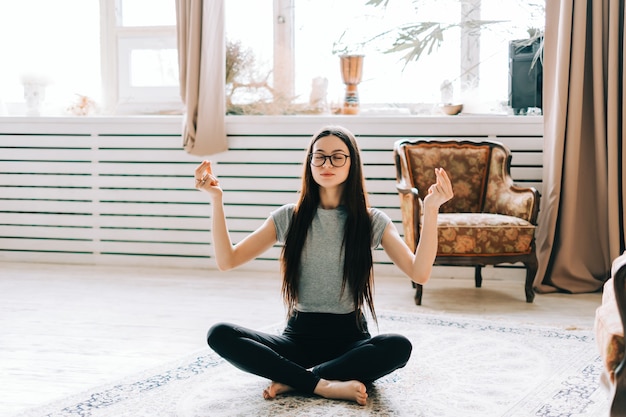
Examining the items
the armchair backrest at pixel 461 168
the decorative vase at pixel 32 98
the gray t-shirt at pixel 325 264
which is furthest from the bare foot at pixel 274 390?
the decorative vase at pixel 32 98

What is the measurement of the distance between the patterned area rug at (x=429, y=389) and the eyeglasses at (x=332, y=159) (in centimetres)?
64

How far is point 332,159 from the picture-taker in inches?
84.5

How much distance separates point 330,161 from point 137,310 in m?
1.55

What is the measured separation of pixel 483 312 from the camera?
10.9 feet

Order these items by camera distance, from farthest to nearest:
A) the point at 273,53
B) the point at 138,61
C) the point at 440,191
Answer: the point at 138,61 → the point at 273,53 → the point at 440,191

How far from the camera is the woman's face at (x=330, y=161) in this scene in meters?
2.13

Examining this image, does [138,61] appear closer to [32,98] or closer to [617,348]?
[32,98]

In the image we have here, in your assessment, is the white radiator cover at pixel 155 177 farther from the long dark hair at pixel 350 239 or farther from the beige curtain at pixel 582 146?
the long dark hair at pixel 350 239

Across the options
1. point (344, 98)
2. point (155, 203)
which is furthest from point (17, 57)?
point (344, 98)

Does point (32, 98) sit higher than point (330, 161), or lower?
higher

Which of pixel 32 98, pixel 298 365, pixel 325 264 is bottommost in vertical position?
pixel 298 365

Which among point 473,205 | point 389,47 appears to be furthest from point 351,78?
point 473,205

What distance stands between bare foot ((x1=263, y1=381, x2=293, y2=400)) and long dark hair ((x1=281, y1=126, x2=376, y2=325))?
223mm

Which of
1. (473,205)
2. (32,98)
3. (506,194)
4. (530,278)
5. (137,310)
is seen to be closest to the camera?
(137,310)
